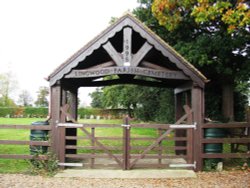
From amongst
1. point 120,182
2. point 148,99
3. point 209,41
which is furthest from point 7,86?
point 120,182

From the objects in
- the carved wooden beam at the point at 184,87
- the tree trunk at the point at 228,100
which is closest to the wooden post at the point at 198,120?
the carved wooden beam at the point at 184,87

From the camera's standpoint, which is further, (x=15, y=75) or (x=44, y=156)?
(x=15, y=75)

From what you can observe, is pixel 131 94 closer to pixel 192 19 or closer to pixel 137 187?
pixel 192 19

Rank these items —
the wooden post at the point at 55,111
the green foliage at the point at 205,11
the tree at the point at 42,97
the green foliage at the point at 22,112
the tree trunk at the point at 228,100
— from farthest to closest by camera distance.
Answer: the tree at the point at 42,97, the green foliage at the point at 22,112, the tree trunk at the point at 228,100, the green foliage at the point at 205,11, the wooden post at the point at 55,111

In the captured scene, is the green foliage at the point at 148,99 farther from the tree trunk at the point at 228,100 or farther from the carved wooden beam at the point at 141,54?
the carved wooden beam at the point at 141,54

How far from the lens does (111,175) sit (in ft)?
27.2

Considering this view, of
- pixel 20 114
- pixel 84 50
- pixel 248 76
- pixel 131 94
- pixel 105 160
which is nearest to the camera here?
pixel 84 50

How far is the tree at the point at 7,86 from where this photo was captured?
60531mm

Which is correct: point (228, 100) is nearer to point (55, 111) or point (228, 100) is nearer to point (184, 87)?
point (184, 87)

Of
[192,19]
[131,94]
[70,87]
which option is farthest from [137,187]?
[131,94]

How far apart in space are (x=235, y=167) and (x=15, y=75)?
6234 cm

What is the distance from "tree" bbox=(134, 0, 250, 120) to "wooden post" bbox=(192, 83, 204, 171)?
639 centimetres

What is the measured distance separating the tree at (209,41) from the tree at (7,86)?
1944 inches

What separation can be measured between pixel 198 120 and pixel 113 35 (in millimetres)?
3902
